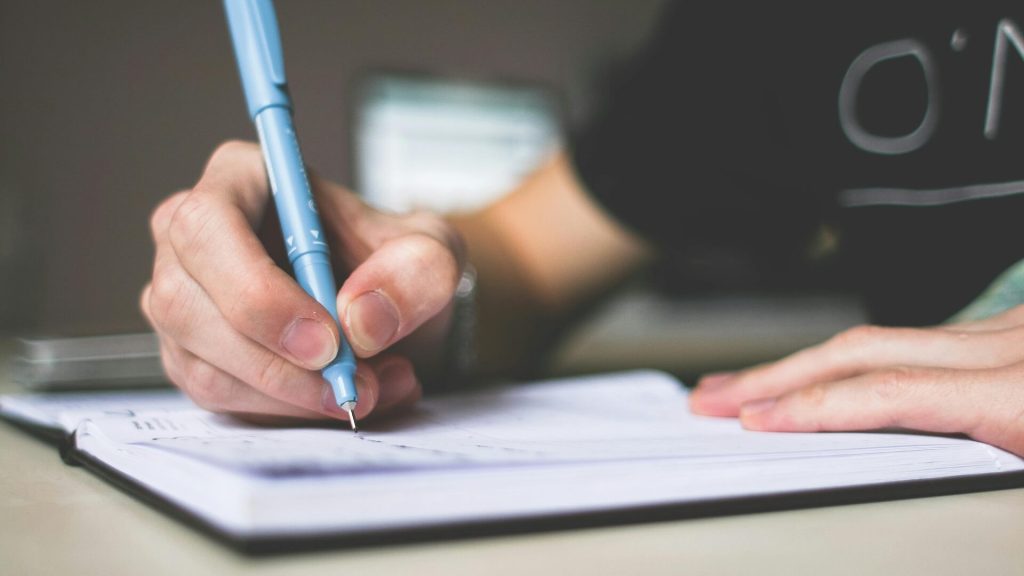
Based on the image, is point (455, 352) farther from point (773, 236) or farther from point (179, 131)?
point (179, 131)

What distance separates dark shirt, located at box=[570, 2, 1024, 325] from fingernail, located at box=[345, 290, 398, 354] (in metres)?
0.43

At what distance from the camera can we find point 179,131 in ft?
5.74

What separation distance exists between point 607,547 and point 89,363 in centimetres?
52

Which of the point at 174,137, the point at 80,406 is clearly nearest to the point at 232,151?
the point at 80,406

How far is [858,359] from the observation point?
39 centimetres

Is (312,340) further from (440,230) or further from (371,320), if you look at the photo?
(440,230)

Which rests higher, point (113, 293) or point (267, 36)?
point (267, 36)

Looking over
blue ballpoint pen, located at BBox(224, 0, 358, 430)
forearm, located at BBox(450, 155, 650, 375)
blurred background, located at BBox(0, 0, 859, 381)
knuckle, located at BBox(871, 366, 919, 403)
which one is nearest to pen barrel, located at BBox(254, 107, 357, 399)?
blue ballpoint pen, located at BBox(224, 0, 358, 430)

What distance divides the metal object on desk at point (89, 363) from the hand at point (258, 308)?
0.24 m

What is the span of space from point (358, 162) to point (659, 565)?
155 cm

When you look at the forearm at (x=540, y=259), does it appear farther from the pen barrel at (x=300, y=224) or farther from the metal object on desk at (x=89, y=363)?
the pen barrel at (x=300, y=224)

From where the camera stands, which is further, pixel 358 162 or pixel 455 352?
pixel 358 162

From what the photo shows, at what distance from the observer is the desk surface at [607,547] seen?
0.20 m

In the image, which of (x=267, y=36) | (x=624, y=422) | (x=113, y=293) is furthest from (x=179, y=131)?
(x=624, y=422)
